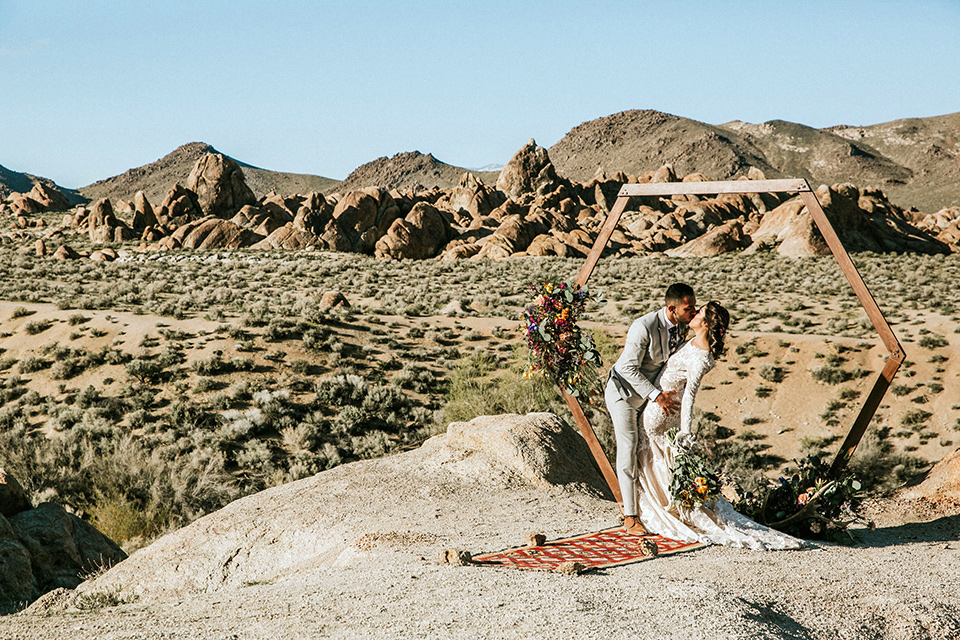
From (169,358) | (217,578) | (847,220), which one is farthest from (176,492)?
(847,220)

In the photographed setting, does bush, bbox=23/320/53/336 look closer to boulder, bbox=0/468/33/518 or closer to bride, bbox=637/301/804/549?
boulder, bbox=0/468/33/518

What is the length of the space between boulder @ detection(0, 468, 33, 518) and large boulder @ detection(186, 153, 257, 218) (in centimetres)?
5507

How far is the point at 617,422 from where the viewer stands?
22.4 feet

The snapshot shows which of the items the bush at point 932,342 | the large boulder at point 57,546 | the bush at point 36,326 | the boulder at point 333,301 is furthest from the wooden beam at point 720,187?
the boulder at point 333,301

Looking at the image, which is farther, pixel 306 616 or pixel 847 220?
pixel 847 220

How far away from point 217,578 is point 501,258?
45.8 m

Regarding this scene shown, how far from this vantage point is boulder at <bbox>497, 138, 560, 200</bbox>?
3179 inches

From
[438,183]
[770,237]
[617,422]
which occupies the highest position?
[438,183]

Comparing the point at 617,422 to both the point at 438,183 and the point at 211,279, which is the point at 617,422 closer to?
the point at 211,279

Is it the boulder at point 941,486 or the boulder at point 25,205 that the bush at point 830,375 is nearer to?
the boulder at point 941,486

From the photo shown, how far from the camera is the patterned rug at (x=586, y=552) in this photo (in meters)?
5.85

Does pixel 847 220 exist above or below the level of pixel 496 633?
above

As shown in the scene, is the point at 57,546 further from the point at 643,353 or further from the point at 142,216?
the point at 142,216

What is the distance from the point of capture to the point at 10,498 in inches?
339
